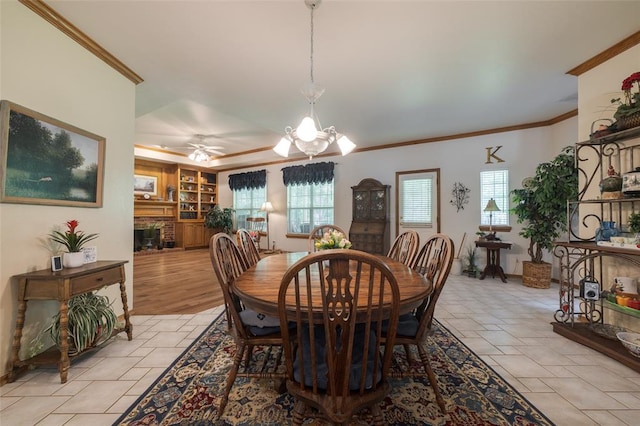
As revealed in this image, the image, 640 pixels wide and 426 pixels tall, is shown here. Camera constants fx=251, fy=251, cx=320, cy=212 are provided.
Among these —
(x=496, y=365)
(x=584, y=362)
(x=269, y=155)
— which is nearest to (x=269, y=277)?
(x=496, y=365)

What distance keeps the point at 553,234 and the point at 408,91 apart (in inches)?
114

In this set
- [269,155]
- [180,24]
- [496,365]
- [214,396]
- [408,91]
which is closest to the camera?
[214,396]

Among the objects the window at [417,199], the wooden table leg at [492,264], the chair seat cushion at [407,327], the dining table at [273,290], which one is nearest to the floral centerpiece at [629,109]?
the dining table at [273,290]

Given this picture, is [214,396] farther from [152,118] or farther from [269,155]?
[269,155]

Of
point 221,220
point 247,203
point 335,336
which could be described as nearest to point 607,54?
point 335,336

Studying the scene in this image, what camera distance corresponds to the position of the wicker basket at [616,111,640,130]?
1.97 meters

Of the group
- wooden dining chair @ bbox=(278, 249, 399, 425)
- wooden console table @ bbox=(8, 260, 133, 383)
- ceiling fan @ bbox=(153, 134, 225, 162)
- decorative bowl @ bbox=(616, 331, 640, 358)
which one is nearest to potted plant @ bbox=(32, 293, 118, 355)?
wooden console table @ bbox=(8, 260, 133, 383)

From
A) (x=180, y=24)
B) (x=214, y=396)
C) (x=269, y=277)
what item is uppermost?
(x=180, y=24)

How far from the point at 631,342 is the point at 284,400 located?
253 centimetres

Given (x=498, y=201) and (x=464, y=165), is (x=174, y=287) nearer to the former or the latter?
(x=464, y=165)

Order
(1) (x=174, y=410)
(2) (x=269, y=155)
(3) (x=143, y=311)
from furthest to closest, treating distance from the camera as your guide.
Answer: (2) (x=269, y=155) < (3) (x=143, y=311) < (1) (x=174, y=410)

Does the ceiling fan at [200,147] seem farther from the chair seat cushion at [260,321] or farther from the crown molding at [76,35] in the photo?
the chair seat cushion at [260,321]

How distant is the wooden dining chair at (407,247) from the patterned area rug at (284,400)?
0.82 meters

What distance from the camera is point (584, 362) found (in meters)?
1.90
